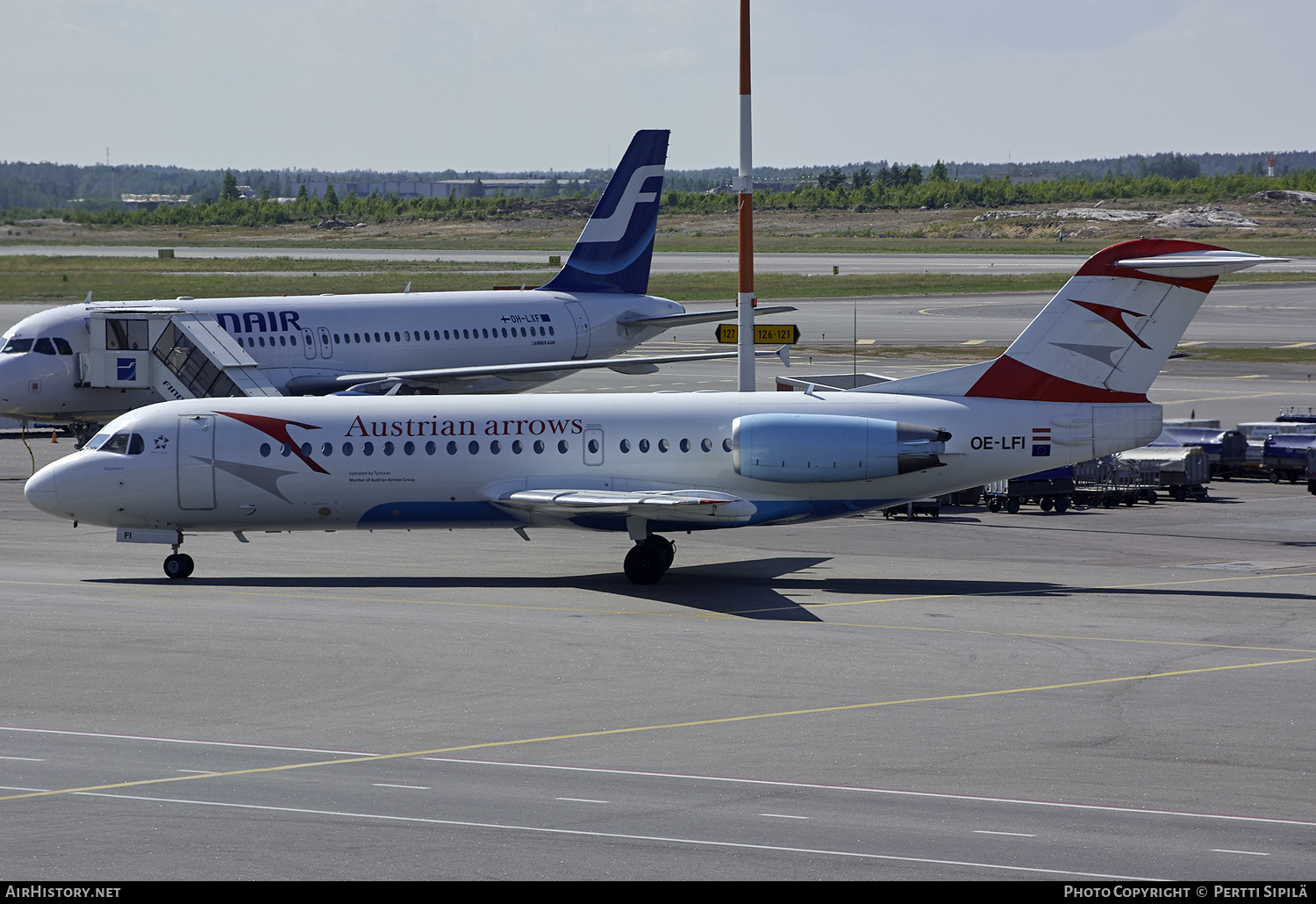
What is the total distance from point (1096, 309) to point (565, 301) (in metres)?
25.2

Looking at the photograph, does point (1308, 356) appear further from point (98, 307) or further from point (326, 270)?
point (326, 270)

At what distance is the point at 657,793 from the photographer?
15.4 meters

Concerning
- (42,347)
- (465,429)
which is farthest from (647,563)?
(42,347)

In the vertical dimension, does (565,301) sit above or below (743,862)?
above

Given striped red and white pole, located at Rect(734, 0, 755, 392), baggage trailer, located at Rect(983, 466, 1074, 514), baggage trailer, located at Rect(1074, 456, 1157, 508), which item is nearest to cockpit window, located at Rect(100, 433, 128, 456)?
striped red and white pole, located at Rect(734, 0, 755, 392)

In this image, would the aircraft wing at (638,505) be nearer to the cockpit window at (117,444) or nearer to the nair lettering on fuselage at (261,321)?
the cockpit window at (117,444)

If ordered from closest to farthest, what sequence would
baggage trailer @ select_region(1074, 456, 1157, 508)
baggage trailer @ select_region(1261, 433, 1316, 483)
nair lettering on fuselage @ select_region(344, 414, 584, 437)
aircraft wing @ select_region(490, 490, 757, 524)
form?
aircraft wing @ select_region(490, 490, 757, 524) → nair lettering on fuselage @ select_region(344, 414, 584, 437) → baggage trailer @ select_region(1074, 456, 1157, 508) → baggage trailer @ select_region(1261, 433, 1316, 483)

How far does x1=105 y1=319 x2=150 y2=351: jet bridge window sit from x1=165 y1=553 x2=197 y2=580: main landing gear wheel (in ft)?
49.9

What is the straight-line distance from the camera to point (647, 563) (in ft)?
92.3

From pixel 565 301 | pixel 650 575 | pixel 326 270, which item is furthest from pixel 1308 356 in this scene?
pixel 326 270

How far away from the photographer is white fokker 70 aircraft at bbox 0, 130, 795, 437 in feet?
→ 140

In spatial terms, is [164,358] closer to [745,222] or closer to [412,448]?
[412,448]

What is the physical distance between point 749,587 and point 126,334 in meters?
23.1

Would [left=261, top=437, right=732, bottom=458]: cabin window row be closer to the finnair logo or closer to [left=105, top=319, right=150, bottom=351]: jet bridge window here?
[left=105, top=319, right=150, bottom=351]: jet bridge window
